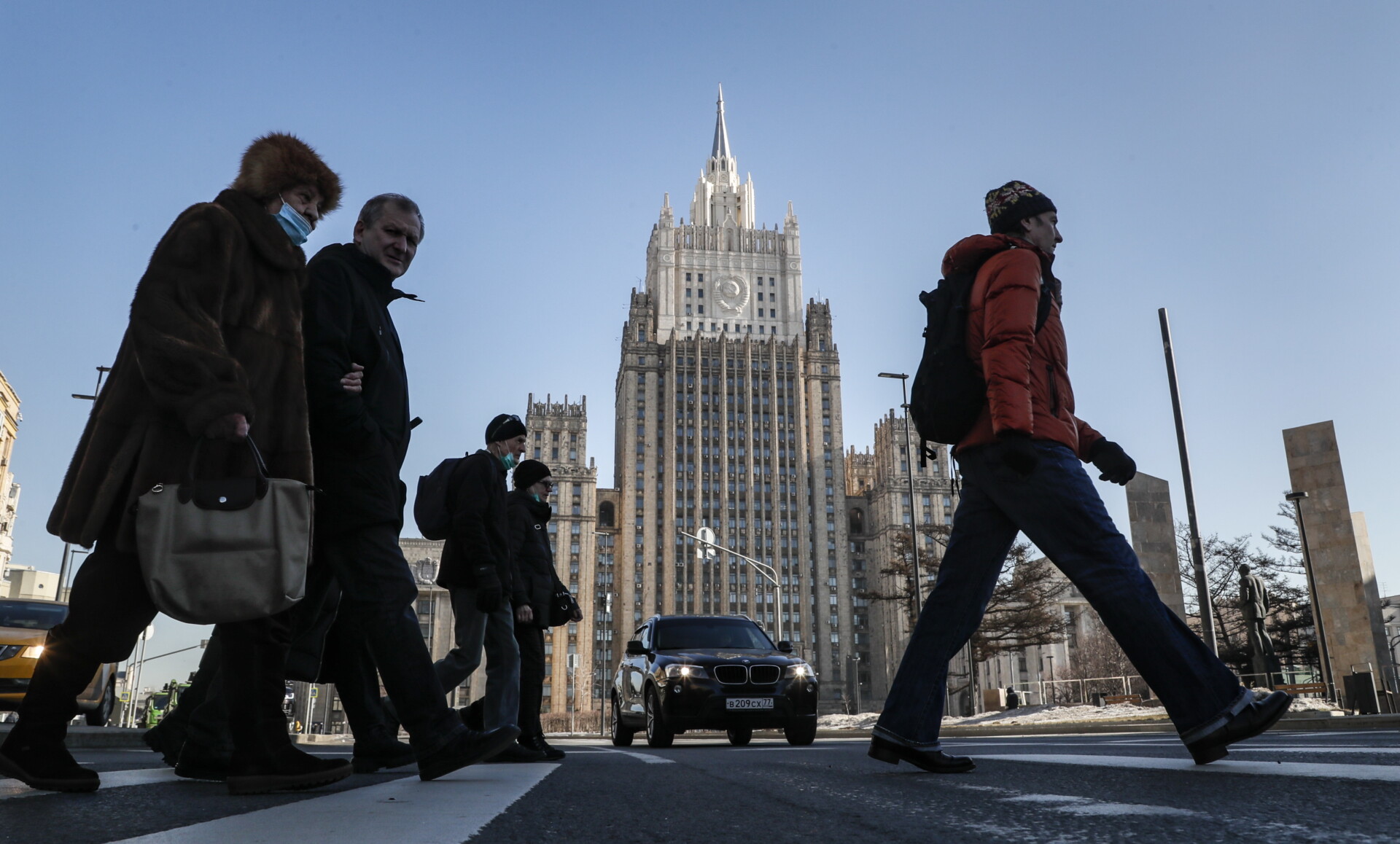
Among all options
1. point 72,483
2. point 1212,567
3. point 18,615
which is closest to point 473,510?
point 72,483

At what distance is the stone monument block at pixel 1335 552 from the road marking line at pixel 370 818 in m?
21.6

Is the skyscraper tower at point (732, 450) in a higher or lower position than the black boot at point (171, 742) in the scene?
higher

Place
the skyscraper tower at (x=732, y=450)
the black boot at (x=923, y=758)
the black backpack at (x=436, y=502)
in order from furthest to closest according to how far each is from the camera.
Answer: the skyscraper tower at (x=732, y=450) → the black backpack at (x=436, y=502) → the black boot at (x=923, y=758)

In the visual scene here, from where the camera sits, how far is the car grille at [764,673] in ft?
33.3

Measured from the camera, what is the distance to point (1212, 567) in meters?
40.2

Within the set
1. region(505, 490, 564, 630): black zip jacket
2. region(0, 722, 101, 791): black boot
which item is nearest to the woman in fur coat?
region(0, 722, 101, 791): black boot

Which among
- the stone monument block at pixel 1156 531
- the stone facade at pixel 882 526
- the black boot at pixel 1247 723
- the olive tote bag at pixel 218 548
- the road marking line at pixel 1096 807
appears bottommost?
the road marking line at pixel 1096 807

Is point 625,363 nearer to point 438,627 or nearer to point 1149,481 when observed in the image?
point 438,627

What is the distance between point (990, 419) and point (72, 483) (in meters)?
2.87

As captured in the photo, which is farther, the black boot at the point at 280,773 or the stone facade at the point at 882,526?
the stone facade at the point at 882,526

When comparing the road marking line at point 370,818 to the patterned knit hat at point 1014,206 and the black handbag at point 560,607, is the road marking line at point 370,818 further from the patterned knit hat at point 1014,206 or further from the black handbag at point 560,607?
the black handbag at point 560,607

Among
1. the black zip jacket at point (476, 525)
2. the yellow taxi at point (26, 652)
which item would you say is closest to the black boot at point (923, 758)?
the black zip jacket at point (476, 525)

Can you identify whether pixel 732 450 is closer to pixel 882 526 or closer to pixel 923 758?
pixel 882 526

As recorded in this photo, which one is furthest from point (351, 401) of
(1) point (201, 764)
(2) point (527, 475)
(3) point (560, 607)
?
(3) point (560, 607)
